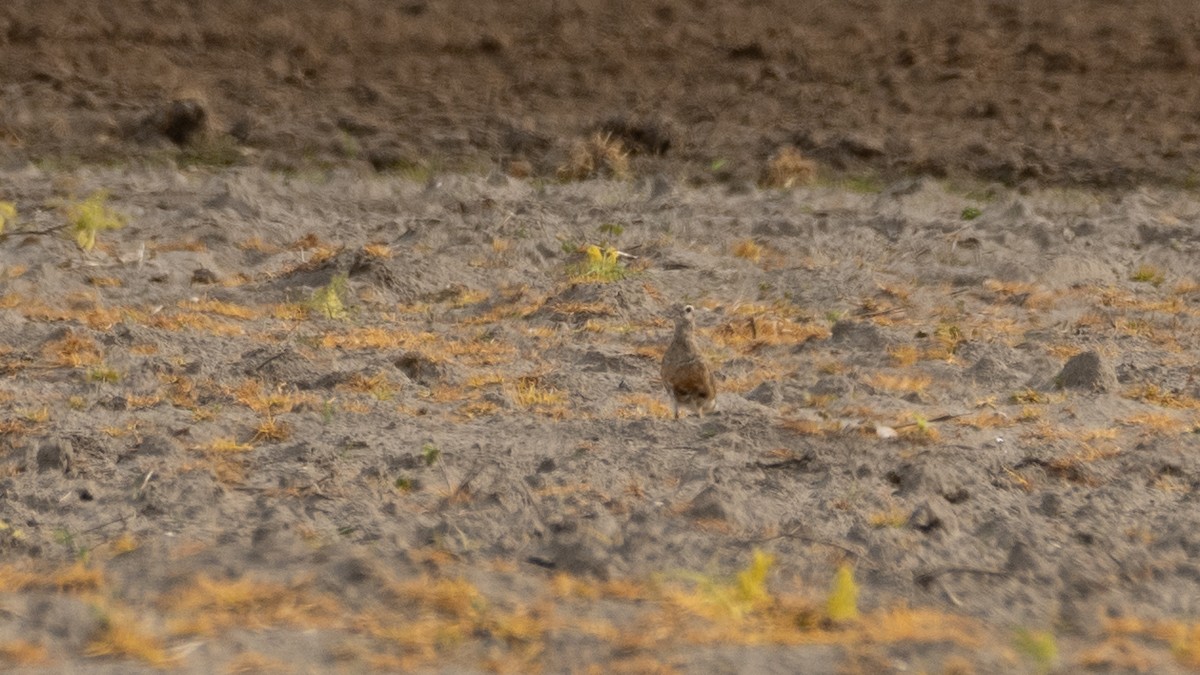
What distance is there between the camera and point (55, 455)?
5.48 metres

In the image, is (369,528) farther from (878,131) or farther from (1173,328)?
(878,131)

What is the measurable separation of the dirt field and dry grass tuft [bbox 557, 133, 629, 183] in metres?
0.02

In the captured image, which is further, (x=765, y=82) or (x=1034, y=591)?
(x=765, y=82)

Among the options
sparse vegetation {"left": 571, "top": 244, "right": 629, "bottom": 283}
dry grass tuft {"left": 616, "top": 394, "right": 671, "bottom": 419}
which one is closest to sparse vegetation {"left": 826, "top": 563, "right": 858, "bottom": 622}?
dry grass tuft {"left": 616, "top": 394, "right": 671, "bottom": 419}

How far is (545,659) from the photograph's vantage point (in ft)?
13.2

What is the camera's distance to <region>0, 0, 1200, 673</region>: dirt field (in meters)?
4.37

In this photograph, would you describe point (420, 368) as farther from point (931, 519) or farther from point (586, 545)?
point (931, 519)

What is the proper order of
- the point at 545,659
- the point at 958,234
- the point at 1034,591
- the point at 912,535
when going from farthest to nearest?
the point at 958,234, the point at 912,535, the point at 1034,591, the point at 545,659

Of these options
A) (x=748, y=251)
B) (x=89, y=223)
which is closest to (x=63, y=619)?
(x=89, y=223)

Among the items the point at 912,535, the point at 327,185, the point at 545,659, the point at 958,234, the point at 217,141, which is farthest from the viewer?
the point at 217,141

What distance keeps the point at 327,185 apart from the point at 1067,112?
18.5 ft

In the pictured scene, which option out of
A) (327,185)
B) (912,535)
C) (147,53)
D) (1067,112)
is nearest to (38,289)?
(327,185)

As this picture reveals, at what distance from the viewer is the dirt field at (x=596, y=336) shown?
14.3 ft

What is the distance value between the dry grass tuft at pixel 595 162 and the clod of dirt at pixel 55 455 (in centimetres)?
593
